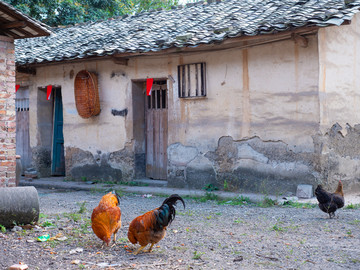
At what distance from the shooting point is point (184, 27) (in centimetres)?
1048

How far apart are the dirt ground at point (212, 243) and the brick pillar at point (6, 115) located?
865 mm

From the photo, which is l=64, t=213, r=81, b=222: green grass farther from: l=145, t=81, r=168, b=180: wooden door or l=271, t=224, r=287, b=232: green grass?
l=145, t=81, r=168, b=180: wooden door

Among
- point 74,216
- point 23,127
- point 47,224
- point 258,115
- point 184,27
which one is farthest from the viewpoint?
point 23,127

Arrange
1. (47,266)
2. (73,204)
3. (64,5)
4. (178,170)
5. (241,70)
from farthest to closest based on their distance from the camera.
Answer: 1. (64,5)
2. (178,170)
3. (241,70)
4. (73,204)
5. (47,266)

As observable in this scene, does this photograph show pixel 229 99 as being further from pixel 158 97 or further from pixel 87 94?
pixel 87 94

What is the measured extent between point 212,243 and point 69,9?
1523 centimetres

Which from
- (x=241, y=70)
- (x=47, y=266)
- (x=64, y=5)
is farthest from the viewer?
(x=64, y=5)

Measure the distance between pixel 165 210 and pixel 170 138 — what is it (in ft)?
18.1

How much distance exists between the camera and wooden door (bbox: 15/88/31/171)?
514 inches

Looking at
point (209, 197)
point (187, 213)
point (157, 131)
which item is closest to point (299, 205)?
point (209, 197)

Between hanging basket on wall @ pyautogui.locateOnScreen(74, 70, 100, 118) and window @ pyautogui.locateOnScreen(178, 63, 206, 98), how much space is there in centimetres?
228

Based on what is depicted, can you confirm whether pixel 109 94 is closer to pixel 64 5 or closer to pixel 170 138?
pixel 170 138

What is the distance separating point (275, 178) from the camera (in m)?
8.70

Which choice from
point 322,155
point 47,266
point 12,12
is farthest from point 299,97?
point 47,266
